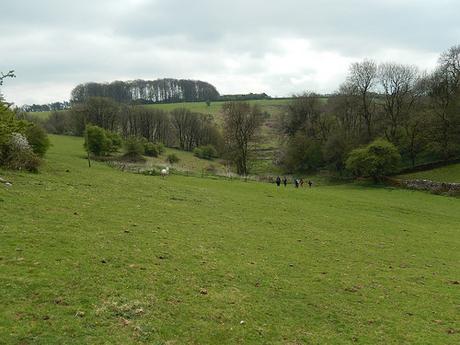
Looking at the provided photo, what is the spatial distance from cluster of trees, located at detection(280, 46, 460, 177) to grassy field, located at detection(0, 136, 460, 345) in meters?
53.8

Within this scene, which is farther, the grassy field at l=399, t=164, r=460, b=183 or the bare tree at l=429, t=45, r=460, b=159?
the bare tree at l=429, t=45, r=460, b=159

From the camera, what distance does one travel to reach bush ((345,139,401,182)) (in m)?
63.9

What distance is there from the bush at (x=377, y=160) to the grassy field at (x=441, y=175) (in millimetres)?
3483

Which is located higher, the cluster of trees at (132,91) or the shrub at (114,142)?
the cluster of trees at (132,91)

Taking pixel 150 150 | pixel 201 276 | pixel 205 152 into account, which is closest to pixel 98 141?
pixel 150 150

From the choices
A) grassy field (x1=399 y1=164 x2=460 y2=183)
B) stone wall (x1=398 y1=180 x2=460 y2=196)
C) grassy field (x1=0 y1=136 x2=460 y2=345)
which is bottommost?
stone wall (x1=398 y1=180 x2=460 y2=196)

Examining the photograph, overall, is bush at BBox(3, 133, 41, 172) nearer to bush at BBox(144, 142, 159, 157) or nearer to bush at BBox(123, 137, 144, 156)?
bush at BBox(123, 137, 144, 156)

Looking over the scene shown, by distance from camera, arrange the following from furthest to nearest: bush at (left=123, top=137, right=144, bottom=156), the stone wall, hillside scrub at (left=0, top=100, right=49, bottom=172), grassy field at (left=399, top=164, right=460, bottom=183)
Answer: bush at (left=123, top=137, right=144, bottom=156), grassy field at (left=399, top=164, right=460, bottom=183), the stone wall, hillside scrub at (left=0, top=100, right=49, bottom=172)

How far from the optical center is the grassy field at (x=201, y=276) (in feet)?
32.6

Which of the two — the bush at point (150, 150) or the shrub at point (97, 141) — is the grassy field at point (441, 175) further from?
the bush at point (150, 150)

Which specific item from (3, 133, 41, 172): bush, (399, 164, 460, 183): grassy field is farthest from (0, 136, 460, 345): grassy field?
(399, 164, 460, 183): grassy field

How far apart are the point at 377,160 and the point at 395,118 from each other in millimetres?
19890

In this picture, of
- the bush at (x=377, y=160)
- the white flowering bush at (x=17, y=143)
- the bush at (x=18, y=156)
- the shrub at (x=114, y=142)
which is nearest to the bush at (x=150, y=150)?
the shrub at (x=114, y=142)

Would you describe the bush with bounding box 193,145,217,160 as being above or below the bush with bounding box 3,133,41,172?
below
